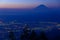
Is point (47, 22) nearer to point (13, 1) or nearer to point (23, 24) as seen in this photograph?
point (23, 24)

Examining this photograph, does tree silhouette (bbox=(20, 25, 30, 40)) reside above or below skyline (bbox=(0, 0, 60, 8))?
below

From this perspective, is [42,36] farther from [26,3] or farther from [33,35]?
[26,3]

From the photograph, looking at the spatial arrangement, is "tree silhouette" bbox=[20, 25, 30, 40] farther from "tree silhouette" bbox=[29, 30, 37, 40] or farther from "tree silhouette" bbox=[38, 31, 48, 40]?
"tree silhouette" bbox=[38, 31, 48, 40]

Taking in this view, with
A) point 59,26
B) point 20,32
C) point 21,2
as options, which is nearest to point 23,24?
point 20,32

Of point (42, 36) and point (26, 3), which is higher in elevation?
point (26, 3)

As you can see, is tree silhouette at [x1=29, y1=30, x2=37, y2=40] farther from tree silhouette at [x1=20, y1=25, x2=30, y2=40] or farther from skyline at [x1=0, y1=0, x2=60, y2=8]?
skyline at [x1=0, y1=0, x2=60, y2=8]

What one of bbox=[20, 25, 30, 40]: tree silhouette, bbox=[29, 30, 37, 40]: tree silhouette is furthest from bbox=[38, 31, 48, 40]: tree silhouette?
bbox=[20, 25, 30, 40]: tree silhouette

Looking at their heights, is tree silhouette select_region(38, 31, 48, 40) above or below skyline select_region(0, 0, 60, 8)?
below

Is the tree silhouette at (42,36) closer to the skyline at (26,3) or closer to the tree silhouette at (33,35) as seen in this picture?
the tree silhouette at (33,35)

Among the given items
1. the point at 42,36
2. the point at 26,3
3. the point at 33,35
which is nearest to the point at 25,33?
the point at 33,35

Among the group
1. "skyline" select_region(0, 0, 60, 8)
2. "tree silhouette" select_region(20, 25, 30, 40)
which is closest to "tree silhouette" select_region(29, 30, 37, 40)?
"tree silhouette" select_region(20, 25, 30, 40)

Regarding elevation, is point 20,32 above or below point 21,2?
below
